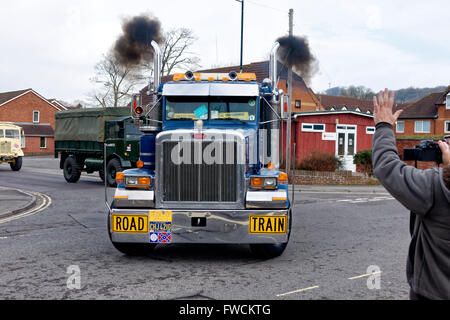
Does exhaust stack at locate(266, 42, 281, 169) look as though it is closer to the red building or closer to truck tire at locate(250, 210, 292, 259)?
truck tire at locate(250, 210, 292, 259)

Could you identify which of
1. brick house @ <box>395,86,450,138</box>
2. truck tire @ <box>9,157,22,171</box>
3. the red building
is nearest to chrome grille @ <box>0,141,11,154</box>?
truck tire @ <box>9,157,22,171</box>

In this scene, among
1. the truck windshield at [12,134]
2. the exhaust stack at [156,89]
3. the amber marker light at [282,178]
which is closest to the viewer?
the amber marker light at [282,178]

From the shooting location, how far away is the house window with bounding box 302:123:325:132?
28.5 metres

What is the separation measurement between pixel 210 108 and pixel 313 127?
20759 millimetres

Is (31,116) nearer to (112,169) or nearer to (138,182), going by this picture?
(112,169)

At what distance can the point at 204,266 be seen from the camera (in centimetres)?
710

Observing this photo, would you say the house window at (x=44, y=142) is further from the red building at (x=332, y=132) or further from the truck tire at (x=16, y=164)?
the red building at (x=332, y=132)

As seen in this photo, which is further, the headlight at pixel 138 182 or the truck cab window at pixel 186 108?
the truck cab window at pixel 186 108

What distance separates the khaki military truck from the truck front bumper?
89.5 ft

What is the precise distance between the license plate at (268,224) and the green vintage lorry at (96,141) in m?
12.0

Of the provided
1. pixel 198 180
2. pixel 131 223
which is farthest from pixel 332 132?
pixel 131 223

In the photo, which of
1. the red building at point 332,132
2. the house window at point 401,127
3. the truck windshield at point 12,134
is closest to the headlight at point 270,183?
the red building at point 332,132

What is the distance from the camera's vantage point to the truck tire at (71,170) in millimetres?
22938
